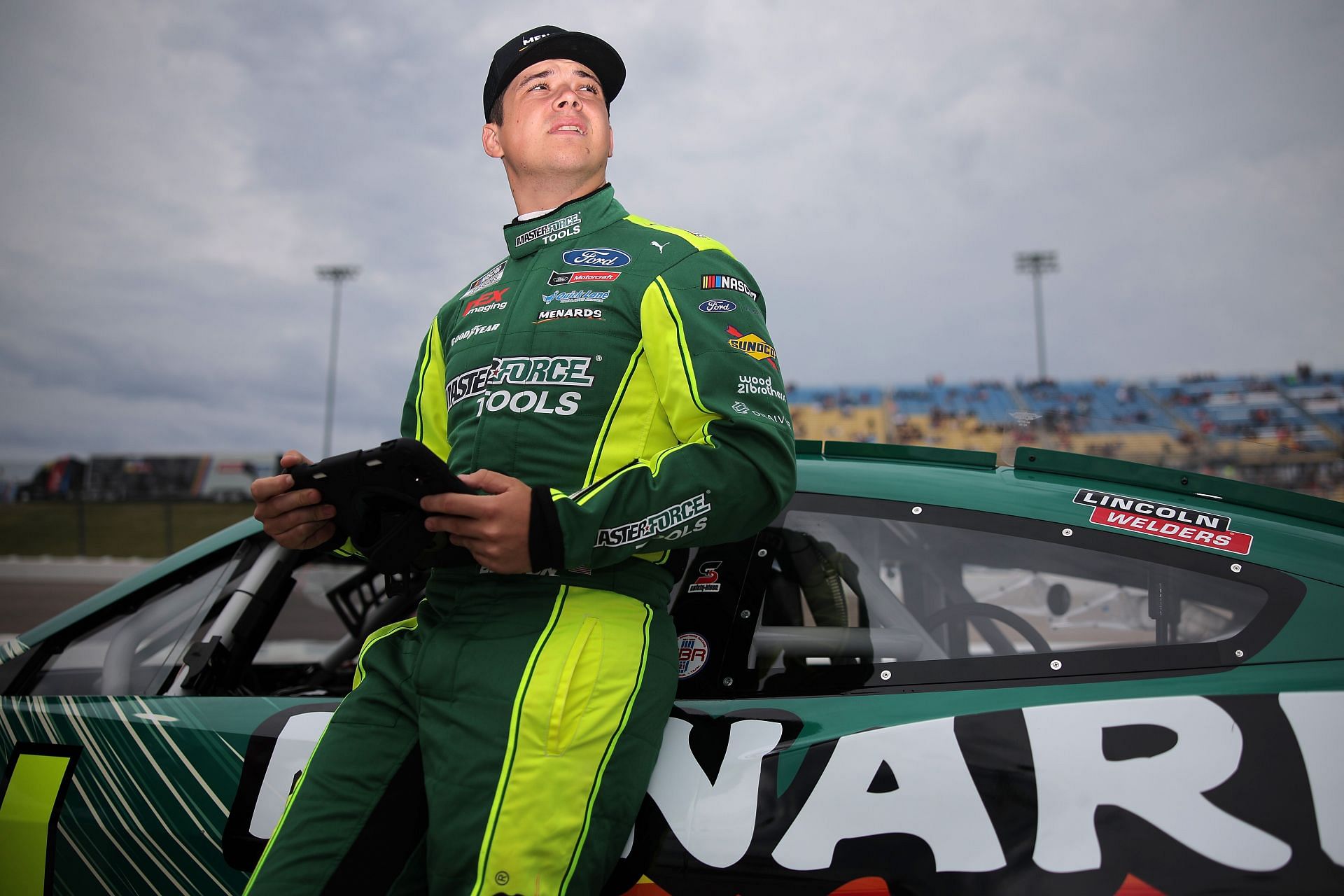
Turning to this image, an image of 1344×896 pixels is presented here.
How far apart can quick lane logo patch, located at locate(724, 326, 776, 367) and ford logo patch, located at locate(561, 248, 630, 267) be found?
263 mm

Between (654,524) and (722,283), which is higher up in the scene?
(722,283)

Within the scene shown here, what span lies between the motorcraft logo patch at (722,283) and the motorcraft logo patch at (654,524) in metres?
0.39

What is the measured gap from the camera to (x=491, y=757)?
3.80 feet

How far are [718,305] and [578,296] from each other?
25cm

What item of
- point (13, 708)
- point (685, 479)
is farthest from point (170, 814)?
point (685, 479)

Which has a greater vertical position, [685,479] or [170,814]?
[685,479]

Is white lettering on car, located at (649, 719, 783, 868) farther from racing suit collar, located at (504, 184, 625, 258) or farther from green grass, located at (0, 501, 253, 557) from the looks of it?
green grass, located at (0, 501, 253, 557)

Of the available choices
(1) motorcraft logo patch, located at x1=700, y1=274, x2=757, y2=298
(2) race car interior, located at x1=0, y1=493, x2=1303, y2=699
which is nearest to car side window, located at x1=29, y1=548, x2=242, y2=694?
(2) race car interior, located at x1=0, y1=493, x2=1303, y2=699

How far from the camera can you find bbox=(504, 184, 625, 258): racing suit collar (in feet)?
5.24

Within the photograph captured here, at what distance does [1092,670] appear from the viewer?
4.64 feet

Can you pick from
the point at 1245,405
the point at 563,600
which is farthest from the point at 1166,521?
the point at 1245,405

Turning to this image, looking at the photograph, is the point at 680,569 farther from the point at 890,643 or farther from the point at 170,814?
the point at 170,814

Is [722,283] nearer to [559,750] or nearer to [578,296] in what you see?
[578,296]

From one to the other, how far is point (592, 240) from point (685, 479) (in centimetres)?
58
